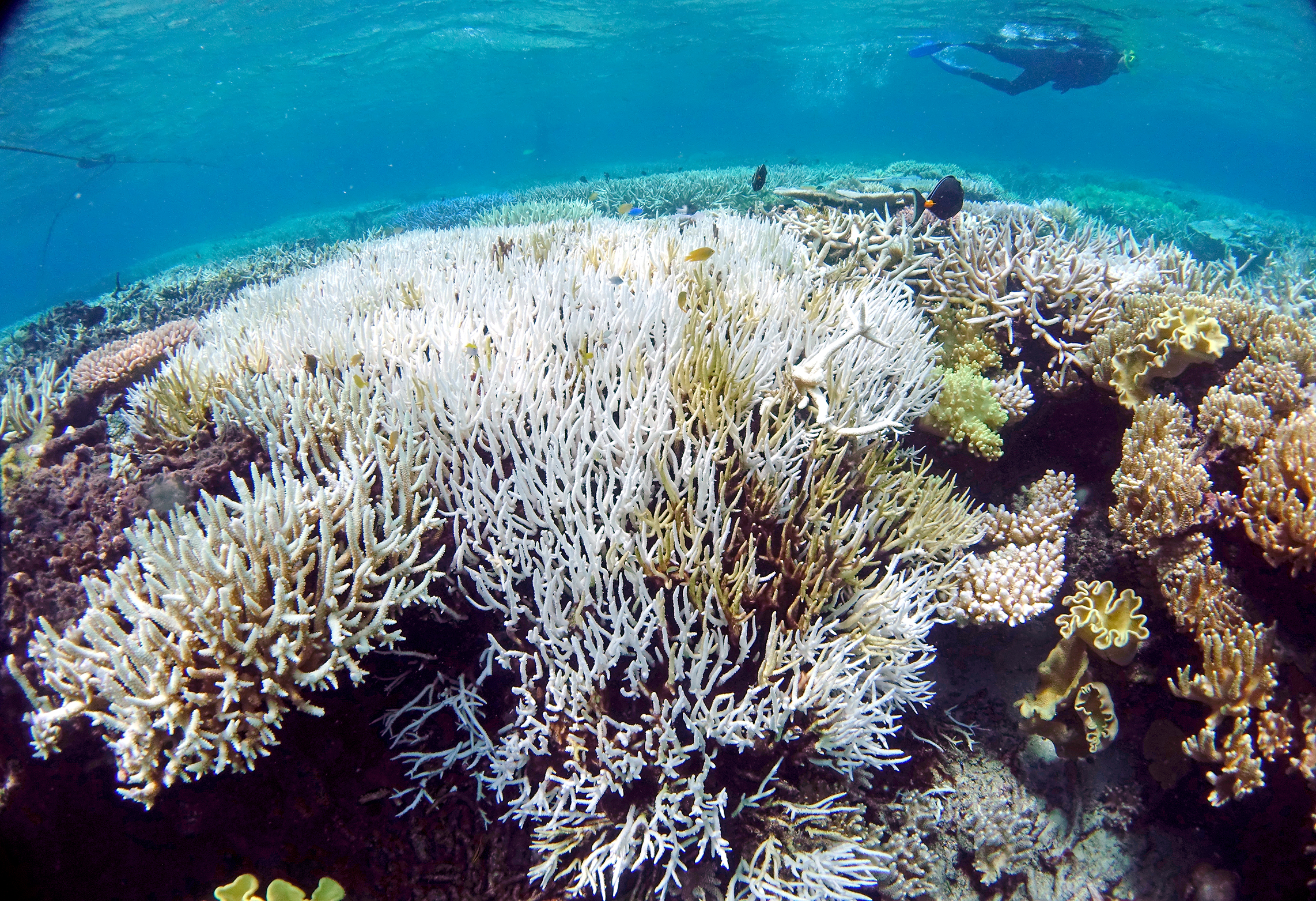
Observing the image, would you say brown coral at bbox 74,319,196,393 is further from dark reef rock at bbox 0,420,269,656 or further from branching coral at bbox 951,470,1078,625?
branching coral at bbox 951,470,1078,625

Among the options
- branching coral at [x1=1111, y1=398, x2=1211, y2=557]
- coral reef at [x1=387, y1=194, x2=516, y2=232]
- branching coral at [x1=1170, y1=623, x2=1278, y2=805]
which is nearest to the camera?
branching coral at [x1=1170, y1=623, x2=1278, y2=805]

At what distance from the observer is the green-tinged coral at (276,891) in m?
2.17

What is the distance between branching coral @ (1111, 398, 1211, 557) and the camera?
334 centimetres

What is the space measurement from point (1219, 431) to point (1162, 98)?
93.0 metres

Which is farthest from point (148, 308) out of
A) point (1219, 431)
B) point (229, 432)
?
point (1219, 431)

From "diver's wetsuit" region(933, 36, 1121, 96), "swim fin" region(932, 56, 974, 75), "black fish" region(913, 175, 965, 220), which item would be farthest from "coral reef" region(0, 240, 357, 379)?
"diver's wetsuit" region(933, 36, 1121, 96)

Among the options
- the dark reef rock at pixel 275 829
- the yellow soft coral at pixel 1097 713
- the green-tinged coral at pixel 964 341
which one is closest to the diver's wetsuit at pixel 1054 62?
the green-tinged coral at pixel 964 341

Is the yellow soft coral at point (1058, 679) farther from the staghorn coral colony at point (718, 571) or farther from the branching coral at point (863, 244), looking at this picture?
the branching coral at point (863, 244)

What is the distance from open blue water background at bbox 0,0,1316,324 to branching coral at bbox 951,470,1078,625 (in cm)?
3105

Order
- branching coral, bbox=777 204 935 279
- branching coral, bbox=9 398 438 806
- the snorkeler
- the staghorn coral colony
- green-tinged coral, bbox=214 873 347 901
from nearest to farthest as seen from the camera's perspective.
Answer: branching coral, bbox=9 398 438 806
green-tinged coral, bbox=214 873 347 901
the staghorn coral colony
branching coral, bbox=777 204 935 279
the snorkeler

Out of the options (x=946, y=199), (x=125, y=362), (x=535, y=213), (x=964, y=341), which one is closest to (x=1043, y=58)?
(x=535, y=213)

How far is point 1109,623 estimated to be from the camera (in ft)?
10.7

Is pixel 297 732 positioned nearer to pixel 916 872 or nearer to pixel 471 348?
pixel 471 348

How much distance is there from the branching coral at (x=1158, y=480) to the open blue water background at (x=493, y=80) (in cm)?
3094
